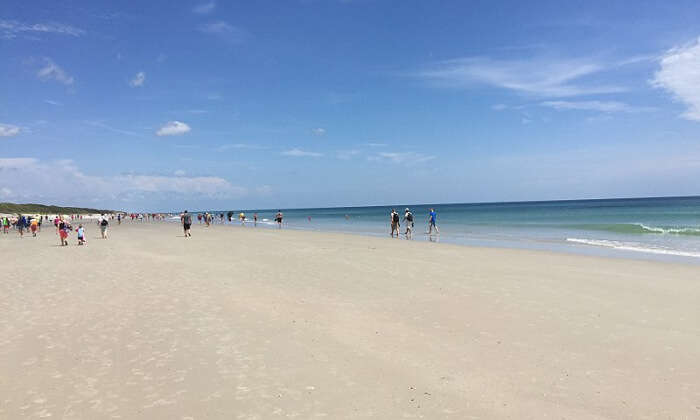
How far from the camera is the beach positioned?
512cm

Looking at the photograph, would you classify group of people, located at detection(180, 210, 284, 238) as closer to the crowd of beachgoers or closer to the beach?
the crowd of beachgoers

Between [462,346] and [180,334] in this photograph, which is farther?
[180,334]

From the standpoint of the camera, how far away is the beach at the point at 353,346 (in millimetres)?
5117

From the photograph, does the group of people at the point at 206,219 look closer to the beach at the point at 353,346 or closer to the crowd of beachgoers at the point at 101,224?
the crowd of beachgoers at the point at 101,224

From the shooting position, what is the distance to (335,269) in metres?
15.2

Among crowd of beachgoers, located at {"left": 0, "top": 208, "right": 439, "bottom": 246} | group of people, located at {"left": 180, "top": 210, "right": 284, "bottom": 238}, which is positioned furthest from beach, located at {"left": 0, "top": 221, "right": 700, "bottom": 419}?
group of people, located at {"left": 180, "top": 210, "right": 284, "bottom": 238}

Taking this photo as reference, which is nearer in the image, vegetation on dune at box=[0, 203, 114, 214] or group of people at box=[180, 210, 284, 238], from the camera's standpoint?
group of people at box=[180, 210, 284, 238]

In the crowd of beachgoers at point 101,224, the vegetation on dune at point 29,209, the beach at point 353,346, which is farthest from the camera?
the vegetation on dune at point 29,209

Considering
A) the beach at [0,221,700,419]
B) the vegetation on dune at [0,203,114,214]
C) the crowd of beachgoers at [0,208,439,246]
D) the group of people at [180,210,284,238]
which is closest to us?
the beach at [0,221,700,419]

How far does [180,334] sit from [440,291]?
6448 millimetres

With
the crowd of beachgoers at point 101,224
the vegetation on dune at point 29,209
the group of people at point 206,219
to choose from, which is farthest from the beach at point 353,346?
the vegetation on dune at point 29,209

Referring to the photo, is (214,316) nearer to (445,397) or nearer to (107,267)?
(445,397)

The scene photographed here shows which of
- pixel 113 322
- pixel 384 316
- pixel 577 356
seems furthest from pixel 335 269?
pixel 577 356

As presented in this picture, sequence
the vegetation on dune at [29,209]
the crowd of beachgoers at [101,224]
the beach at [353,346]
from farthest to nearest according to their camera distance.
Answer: the vegetation on dune at [29,209] < the crowd of beachgoers at [101,224] < the beach at [353,346]
